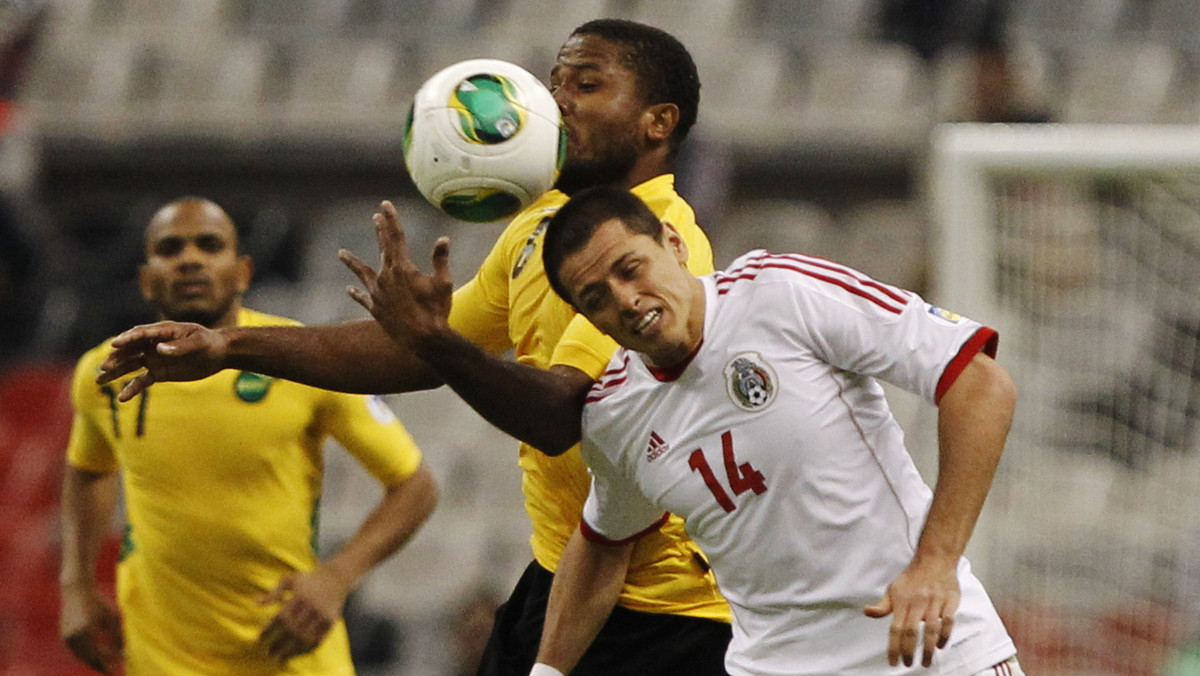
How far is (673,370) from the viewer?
11.4 ft

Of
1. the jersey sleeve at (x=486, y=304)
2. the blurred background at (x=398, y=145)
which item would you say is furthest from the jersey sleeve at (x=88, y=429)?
the blurred background at (x=398, y=145)

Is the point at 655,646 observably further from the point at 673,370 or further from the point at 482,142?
the point at 482,142

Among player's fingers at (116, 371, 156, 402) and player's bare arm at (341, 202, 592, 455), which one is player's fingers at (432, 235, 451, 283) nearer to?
player's bare arm at (341, 202, 592, 455)

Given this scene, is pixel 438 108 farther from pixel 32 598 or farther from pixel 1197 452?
pixel 32 598

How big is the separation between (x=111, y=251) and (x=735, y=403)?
8862 millimetres

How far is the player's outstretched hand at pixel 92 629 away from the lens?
19.3 feet

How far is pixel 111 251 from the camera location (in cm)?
1155

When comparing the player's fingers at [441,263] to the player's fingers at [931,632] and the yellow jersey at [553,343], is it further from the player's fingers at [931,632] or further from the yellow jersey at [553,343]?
the player's fingers at [931,632]

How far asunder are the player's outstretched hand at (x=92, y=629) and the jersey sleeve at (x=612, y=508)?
254cm

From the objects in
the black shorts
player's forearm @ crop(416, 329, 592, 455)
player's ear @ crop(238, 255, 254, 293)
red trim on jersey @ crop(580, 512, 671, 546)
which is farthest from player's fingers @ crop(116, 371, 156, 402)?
player's ear @ crop(238, 255, 254, 293)

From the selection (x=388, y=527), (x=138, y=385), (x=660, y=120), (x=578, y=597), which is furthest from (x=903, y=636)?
(x=388, y=527)

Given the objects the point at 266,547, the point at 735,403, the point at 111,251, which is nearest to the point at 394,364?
the point at 735,403

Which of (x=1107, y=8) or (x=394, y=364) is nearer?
(x=394, y=364)

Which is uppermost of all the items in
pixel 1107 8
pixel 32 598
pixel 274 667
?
pixel 1107 8
